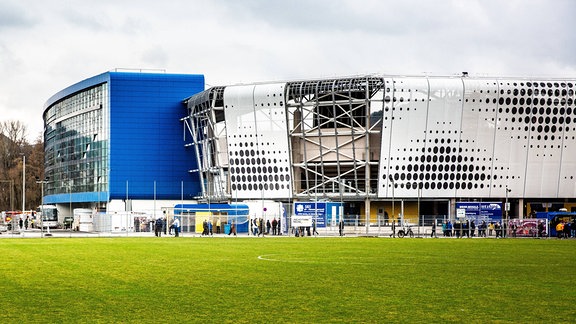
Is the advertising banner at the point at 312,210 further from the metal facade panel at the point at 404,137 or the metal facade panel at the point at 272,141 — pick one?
the metal facade panel at the point at 272,141

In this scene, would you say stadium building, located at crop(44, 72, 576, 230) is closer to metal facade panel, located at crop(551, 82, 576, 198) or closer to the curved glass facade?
metal facade panel, located at crop(551, 82, 576, 198)

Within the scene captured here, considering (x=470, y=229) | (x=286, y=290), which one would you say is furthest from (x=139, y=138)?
Result: (x=286, y=290)

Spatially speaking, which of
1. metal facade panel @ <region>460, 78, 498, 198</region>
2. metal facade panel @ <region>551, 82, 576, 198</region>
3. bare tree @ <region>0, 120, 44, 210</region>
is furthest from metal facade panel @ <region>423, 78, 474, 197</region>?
bare tree @ <region>0, 120, 44, 210</region>

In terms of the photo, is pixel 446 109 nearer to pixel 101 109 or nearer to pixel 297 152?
pixel 297 152

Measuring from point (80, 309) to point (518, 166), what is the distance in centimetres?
9741

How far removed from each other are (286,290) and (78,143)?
11884 centimetres

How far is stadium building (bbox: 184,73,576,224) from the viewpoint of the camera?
107 meters

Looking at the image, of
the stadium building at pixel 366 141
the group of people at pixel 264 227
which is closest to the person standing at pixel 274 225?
the group of people at pixel 264 227

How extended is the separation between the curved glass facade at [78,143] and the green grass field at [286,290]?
93666 mm

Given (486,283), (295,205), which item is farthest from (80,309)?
(295,205)

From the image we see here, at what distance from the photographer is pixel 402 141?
108 metres

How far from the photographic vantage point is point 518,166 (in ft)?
362

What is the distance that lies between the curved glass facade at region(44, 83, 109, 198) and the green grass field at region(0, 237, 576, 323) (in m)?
93.7

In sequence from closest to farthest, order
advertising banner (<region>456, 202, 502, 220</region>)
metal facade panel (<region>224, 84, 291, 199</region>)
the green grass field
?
the green grass field < advertising banner (<region>456, 202, 502, 220</region>) < metal facade panel (<region>224, 84, 291, 199</region>)
